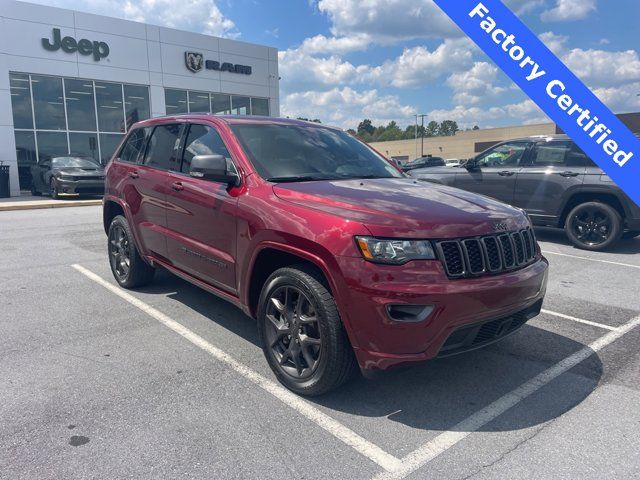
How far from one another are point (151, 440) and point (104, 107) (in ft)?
70.8

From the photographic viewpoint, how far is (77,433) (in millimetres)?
2770

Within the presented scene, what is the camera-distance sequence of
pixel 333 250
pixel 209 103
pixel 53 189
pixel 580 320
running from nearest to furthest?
1. pixel 333 250
2. pixel 580 320
3. pixel 53 189
4. pixel 209 103

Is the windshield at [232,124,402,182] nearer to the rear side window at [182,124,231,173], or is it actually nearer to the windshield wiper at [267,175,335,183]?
the windshield wiper at [267,175,335,183]

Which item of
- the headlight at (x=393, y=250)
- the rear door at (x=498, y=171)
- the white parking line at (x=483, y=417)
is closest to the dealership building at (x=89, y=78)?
the rear door at (x=498, y=171)

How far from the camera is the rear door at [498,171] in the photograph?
8.98 metres

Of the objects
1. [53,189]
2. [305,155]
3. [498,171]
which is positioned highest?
[305,155]

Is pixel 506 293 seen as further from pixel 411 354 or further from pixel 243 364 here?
pixel 243 364

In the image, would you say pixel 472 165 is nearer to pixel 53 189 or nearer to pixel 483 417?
pixel 483 417

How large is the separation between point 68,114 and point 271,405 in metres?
21.1

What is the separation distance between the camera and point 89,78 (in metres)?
20.7

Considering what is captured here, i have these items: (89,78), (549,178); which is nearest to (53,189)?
(89,78)

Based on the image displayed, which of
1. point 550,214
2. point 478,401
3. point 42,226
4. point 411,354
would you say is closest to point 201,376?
point 411,354

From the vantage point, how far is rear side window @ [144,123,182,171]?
4.65 metres

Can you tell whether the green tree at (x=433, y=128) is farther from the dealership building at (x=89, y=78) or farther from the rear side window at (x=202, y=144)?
the rear side window at (x=202, y=144)
